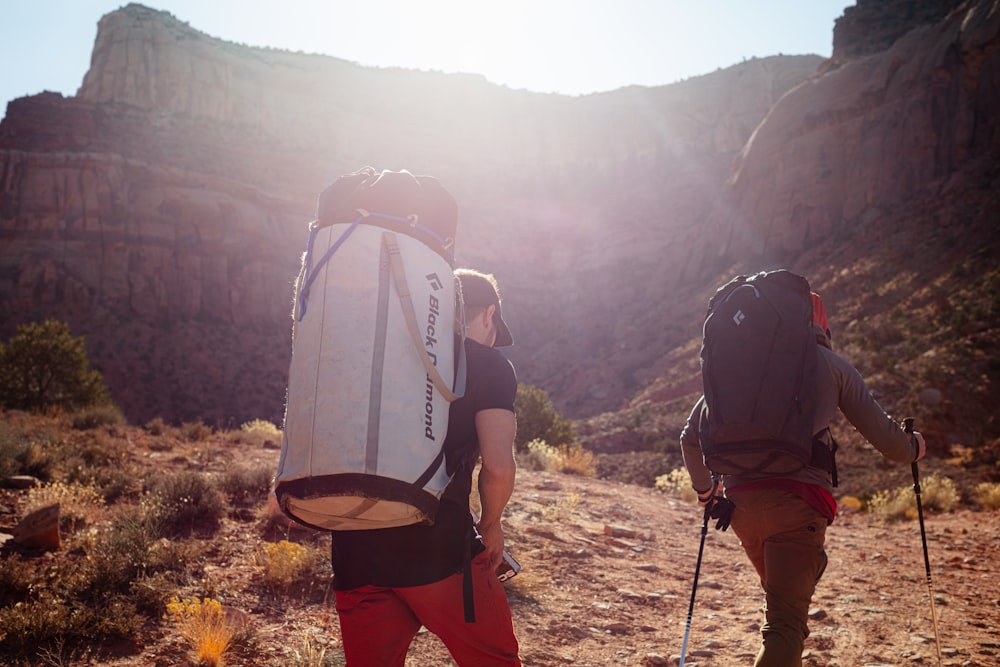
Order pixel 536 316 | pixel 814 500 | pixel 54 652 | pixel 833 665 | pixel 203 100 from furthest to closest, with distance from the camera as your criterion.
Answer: pixel 203 100
pixel 536 316
pixel 833 665
pixel 54 652
pixel 814 500

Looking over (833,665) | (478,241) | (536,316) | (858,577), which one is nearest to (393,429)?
(833,665)

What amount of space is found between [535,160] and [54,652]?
89280 mm

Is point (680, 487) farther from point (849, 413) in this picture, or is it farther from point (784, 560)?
point (784, 560)

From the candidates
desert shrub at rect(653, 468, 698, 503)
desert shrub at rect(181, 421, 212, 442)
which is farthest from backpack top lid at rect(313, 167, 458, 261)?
desert shrub at rect(181, 421, 212, 442)

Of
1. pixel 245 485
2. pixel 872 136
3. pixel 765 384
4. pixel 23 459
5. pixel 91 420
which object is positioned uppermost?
pixel 872 136

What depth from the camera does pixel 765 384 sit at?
2.50 m

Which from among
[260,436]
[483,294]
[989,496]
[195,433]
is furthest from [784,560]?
[195,433]

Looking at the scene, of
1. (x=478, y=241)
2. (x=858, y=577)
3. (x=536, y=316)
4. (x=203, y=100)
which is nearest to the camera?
(x=858, y=577)

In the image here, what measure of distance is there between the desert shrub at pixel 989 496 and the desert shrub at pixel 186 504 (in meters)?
11.8

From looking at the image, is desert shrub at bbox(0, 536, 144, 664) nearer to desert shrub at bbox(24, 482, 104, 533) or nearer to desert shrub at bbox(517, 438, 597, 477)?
desert shrub at bbox(24, 482, 104, 533)

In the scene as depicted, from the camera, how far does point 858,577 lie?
20.9ft

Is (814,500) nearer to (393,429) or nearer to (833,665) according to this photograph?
(393,429)

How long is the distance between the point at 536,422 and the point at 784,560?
1577 centimetres

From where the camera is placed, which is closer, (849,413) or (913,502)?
(849,413)
